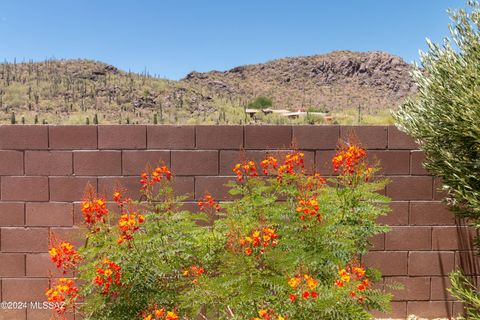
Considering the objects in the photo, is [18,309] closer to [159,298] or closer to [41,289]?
[41,289]

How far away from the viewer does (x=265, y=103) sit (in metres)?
31.3

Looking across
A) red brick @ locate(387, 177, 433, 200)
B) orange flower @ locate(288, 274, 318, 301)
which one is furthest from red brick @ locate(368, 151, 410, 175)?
orange flower @ locate(288, 274, 318, 301)

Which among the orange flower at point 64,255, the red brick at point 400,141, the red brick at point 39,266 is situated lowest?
the red brick at point 39,266

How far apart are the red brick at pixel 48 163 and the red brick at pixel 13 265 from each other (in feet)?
3.04

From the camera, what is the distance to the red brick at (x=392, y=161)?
5199mm

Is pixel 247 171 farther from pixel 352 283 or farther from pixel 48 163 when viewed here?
pixel 48 163

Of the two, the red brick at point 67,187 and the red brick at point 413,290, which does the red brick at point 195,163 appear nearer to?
the red brick at point 67,187

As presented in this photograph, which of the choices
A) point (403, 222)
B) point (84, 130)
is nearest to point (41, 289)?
point (84, 130)

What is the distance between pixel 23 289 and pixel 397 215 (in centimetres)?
417

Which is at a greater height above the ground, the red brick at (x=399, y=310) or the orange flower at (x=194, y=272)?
the orange flower at (x=194, y=272)

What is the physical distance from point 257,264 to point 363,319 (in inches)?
33.6

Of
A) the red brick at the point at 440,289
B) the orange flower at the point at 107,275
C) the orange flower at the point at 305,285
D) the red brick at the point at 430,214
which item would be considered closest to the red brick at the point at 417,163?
the red brick at the point at 430,214

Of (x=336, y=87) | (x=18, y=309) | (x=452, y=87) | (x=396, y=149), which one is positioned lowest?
(x=18, y=309)

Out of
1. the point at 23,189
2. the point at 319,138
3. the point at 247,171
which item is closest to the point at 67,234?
the point at 23,189
